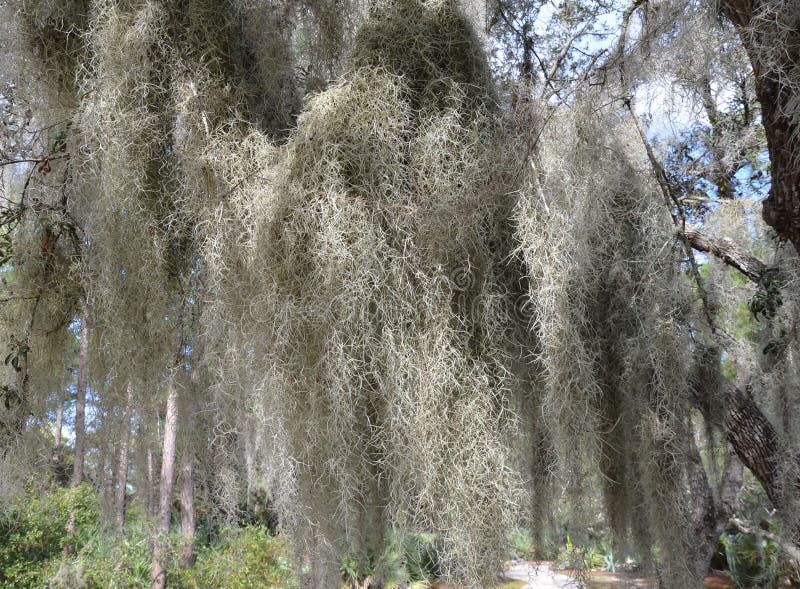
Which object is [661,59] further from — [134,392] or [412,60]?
[134,392]

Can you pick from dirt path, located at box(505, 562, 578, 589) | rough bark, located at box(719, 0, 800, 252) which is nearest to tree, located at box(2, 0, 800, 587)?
rough bark, located at box(719, 0, 800, 252)

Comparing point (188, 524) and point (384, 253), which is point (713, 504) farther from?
point (188, 524)

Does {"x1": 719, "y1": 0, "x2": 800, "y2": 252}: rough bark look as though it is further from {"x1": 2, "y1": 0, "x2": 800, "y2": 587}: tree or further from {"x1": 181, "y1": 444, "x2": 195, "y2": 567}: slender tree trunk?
{"x1": 181, "y1": 444, "x2": 195, "y2": 567}: slender tree trunk

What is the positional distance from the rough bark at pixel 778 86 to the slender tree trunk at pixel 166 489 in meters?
1.21

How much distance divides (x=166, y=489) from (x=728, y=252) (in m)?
3.64

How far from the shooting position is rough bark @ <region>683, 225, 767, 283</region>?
8.13 ft

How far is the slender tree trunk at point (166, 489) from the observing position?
1497 millimetres

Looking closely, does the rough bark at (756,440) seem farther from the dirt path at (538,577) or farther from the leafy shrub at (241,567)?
the leafy shrub at (241,567)

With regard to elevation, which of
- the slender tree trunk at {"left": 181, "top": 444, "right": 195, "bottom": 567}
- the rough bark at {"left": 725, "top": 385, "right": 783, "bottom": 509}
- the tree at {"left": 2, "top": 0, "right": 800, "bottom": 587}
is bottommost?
the slender tree trunk at {"left": 181, "top": 444, "right": 195, "bottom": 567}

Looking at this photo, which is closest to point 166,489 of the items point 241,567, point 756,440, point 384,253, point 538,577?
point 241,567

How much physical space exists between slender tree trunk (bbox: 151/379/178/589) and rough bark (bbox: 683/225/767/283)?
1887 mm

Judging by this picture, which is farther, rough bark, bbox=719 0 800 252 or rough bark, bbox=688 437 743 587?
rough bark, bbox=688 437 743 587

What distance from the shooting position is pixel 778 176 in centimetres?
112

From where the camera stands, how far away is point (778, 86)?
1042 mm
